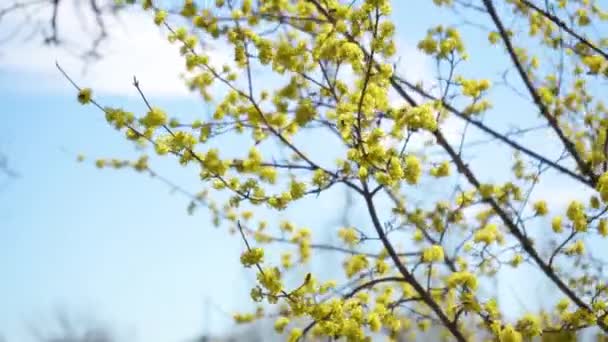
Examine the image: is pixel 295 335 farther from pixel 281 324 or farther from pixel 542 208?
pixel 542 208

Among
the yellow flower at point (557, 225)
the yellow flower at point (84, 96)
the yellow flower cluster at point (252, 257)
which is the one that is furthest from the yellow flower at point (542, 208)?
the yellow flower at point (84, 96)

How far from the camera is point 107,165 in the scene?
5633mm

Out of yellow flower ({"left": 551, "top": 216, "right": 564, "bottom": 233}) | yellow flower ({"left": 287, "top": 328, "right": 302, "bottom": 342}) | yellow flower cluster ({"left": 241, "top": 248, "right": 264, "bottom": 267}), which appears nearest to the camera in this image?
yellow flower cluster ({"left": 241, "top": 248, "right": 264, "bottom": 267})

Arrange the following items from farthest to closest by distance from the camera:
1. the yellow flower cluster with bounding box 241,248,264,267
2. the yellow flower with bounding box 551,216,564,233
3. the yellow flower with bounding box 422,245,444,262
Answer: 1. the yellow flower with bounding box 551,216,564,233
2. the yellow flower with bounding box 422,245,444,262
3. the yellow flower cluster with bounding box 241,248,264,267

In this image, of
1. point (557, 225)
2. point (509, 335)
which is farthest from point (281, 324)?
point (557, 225)

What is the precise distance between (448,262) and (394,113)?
1.47 metres

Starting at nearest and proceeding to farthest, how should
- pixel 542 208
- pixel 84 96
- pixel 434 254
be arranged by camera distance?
pixel 84 96
pixel 434 254
pixel 542 208

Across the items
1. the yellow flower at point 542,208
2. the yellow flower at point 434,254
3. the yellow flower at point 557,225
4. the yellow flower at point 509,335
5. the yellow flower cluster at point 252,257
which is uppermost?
the yellow flower at point 542,208

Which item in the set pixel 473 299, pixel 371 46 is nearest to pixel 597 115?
pixel 473 299

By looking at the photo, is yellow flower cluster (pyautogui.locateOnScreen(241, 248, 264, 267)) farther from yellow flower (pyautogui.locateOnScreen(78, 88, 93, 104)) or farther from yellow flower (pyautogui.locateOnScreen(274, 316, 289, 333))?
yellow flower (pyautogui.locateOnScreen(274, 316, 289, 333))

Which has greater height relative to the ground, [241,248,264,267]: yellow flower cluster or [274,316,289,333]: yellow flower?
[274,316,289,333]: yellow flower

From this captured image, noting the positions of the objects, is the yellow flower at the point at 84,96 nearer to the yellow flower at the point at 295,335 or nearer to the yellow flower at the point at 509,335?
the yellow flower at the point at 295,335

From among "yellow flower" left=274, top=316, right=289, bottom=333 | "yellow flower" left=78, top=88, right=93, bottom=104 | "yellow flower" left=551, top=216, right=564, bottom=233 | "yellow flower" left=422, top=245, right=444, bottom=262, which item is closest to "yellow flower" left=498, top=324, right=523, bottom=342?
"yellow flower" left=422, top=245, right=444, bottom=262

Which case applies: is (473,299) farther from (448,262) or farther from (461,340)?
(448,262)
